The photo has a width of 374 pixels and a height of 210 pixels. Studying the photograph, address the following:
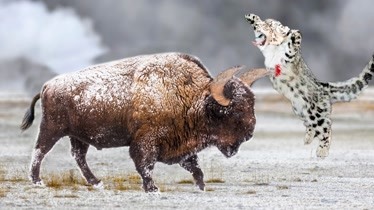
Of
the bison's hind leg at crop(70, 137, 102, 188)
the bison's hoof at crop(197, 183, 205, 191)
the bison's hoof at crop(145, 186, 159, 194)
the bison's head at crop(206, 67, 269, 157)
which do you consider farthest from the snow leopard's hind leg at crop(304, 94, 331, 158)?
the bison's hind leg at crop(70, 137, 102, 188)

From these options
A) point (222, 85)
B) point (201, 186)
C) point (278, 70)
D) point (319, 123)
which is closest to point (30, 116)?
point (201, 186)

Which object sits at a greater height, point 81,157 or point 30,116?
point 30,116

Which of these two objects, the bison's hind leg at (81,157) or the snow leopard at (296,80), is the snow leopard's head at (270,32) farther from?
the bison's hind leg at (81,157)

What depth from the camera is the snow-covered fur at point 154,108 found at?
15703 mm

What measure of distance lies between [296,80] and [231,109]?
1430mm

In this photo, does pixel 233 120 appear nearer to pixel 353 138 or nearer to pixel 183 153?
pixel 183 153

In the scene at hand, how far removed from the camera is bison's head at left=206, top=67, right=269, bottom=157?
15.5 m

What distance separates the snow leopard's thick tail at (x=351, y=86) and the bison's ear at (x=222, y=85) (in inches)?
55.7

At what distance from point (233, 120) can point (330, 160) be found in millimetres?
9721

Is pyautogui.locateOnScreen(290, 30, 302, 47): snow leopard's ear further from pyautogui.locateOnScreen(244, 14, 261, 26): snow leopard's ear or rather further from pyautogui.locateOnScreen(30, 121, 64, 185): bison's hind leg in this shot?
pyautogui.locateOnScreen(30, 121, 64, 185): bison's hind leg

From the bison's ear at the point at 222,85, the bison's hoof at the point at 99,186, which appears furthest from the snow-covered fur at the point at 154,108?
the bison's hoof at the point at 99,186

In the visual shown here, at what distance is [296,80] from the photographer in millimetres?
14594

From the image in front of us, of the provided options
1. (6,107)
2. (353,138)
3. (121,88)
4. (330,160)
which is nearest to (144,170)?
(121,88)

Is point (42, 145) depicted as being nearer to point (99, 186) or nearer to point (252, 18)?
point (99, 186)
